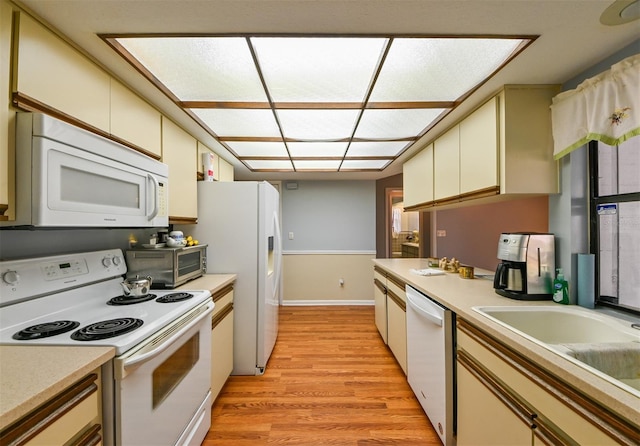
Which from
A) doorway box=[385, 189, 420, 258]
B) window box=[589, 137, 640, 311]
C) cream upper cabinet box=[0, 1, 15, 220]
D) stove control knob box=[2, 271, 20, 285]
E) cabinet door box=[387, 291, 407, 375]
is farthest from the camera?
doorway box=[385, 189, 420, 258]

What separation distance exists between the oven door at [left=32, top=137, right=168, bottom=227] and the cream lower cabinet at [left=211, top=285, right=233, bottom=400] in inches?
30.1

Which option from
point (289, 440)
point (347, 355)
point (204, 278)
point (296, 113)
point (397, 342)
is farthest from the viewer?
point (347, 355)

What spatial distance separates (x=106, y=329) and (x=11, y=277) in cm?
47

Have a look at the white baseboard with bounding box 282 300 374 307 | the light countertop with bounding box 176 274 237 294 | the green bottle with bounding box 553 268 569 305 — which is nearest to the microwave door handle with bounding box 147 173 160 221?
the light countertop with bounding box 176 274 237 294

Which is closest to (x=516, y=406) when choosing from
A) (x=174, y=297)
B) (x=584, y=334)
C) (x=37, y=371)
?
(x=584, y=334)

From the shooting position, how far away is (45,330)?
1.02 meters

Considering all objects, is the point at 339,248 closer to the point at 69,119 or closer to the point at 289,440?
the point at 289,440

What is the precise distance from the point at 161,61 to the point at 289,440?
223cm

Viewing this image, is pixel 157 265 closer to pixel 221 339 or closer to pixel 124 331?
pixel 221 339

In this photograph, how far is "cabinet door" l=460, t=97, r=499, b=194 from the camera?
5.31 feet

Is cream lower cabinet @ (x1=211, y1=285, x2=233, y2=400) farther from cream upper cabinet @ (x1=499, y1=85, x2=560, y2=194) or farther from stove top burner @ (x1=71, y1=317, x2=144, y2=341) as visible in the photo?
cream upper cabinet @ (x1=499, y1=85, x2=560, y2=194)

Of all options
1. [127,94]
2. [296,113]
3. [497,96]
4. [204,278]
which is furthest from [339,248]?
[127,94]

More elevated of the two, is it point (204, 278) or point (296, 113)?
point (296, 113)

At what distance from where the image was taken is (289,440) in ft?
5.32
